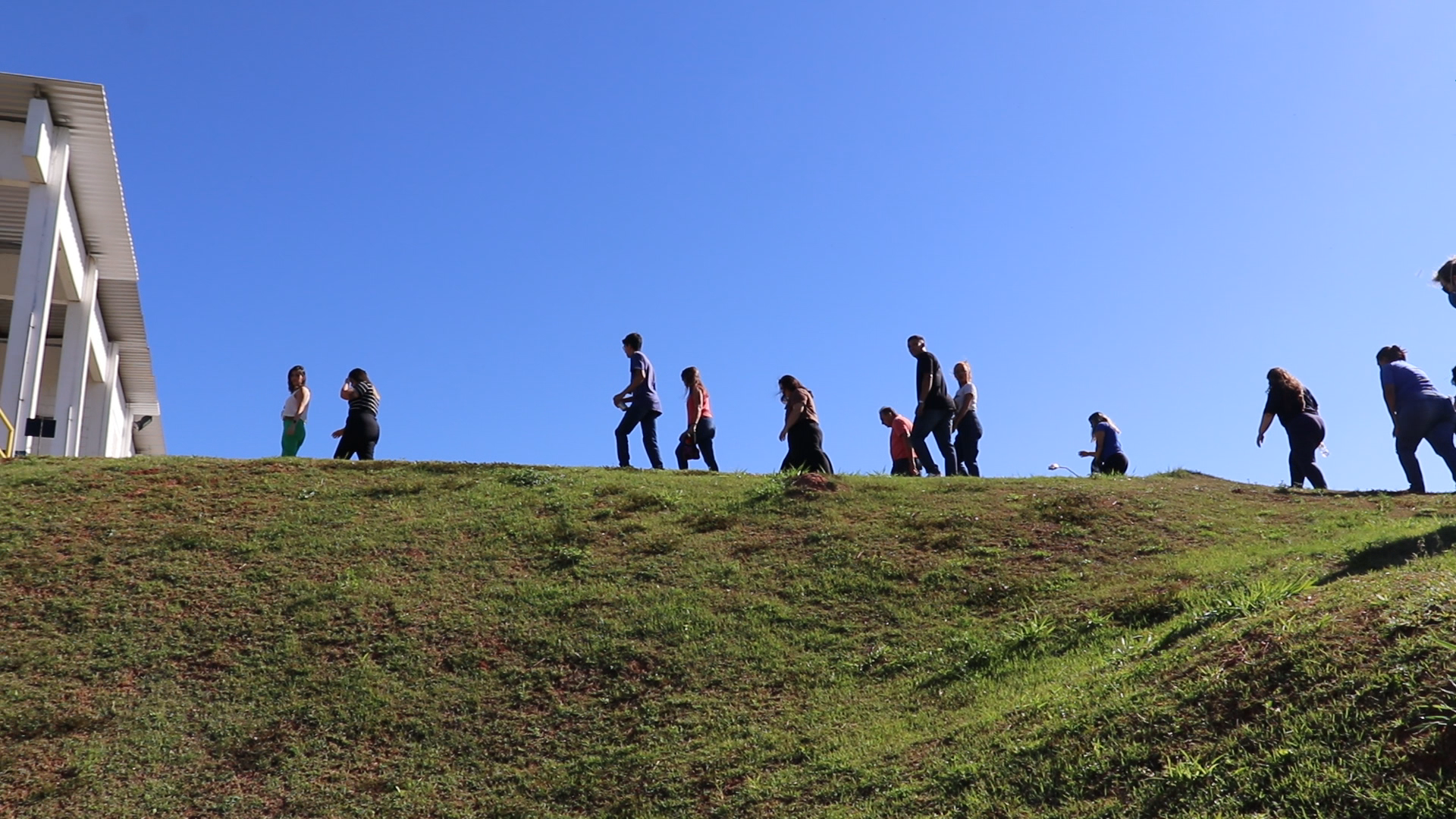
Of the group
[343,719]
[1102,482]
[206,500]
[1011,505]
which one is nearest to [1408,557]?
[1011,505]

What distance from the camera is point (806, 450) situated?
13.7 metres

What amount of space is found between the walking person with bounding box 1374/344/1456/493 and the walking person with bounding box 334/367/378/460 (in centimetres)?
1106

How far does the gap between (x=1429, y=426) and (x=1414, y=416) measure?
0.52 ft

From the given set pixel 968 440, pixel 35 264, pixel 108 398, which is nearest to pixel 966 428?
pixel 968 440

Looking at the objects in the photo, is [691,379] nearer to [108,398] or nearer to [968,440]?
[968,440]

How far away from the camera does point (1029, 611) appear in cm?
923

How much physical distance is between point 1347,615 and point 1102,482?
6931mm

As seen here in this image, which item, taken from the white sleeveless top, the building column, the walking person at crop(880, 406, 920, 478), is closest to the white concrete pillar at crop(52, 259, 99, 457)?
the building column

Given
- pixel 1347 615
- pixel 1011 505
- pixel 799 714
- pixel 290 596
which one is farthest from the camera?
pixel 1011 505

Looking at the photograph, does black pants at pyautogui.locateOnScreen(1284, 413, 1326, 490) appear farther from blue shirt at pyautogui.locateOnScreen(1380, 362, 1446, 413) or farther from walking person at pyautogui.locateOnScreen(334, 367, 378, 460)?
walking person at pyautogui.locateOnScreen(334, 367, 378, 460)

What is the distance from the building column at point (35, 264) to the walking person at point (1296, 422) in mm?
17972

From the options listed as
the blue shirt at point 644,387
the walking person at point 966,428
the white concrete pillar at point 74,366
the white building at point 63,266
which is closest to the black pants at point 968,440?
the walking person at point 966,428

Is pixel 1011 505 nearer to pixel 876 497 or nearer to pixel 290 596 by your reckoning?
pixel 876 497

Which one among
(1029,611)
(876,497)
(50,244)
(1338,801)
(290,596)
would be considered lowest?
(1338,801)
